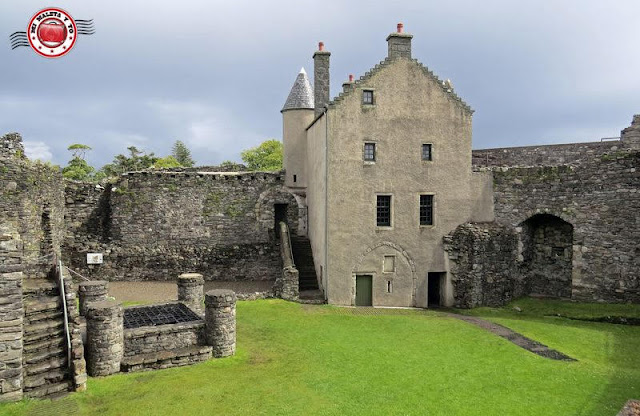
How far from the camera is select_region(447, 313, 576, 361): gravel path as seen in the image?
49.3 feet

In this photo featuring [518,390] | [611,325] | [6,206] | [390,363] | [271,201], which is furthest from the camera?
[271,201]

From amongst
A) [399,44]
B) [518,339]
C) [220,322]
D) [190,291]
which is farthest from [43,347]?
[399,44]

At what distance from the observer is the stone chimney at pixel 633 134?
22.8 meters

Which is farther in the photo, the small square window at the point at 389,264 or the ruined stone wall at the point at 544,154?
the ruined stone wall at the point at 544,154

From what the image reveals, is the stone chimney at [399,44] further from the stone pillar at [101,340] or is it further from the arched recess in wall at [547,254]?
the stone pillar at [101,340]

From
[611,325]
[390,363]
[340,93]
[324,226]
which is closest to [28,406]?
[390,363]

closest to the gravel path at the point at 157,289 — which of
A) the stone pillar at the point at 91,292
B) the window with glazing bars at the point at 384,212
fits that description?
the stone pillar at the point at 91,292

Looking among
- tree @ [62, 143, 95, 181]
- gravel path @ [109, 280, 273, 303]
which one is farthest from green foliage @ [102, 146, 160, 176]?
gravel path @ [109, 280, 273, 303]

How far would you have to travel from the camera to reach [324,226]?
22.0 m

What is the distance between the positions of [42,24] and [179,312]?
10.1m

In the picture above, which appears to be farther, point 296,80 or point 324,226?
point 296,80

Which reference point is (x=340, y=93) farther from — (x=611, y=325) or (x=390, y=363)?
(x=611, y=325)

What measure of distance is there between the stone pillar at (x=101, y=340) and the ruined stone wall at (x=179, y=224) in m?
13.2

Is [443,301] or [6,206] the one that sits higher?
[6,206]
